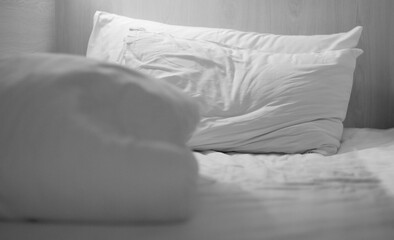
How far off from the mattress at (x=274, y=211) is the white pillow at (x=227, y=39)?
79cm

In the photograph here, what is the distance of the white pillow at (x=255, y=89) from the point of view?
1.38 meters

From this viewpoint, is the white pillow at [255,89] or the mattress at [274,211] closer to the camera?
the mattress at [274,211]

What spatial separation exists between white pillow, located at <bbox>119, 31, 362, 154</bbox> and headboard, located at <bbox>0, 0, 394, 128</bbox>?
1.31 feet

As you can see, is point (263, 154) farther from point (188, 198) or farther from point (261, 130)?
point (188, 198)

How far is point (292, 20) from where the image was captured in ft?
6.39

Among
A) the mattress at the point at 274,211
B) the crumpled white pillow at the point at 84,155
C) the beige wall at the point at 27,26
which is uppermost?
the crumpled white pillow at the point at 84,155

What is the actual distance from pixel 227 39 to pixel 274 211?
3.58ft

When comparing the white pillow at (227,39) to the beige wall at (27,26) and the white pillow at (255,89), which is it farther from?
the beige wall at (27,26)

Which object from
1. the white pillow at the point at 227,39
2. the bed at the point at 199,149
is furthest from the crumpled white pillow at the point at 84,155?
the white pillow at the point at 227,39

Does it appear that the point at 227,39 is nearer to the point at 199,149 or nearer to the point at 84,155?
the point at 199,149

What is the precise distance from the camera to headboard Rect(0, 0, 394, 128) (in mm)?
1915

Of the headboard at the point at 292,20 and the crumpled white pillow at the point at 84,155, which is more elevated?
the crumpled white pillow at the point at 84,155

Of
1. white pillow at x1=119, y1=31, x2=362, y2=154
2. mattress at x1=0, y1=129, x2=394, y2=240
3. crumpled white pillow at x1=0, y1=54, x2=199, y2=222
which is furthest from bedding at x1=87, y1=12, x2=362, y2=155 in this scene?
crumpled white pillow at x1=0, y1=54, x2=199, y2=222

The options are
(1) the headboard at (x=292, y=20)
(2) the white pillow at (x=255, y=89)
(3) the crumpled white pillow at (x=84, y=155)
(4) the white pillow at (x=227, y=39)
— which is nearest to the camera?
(3) the crumpled white pillow at (x=84, y=155)
